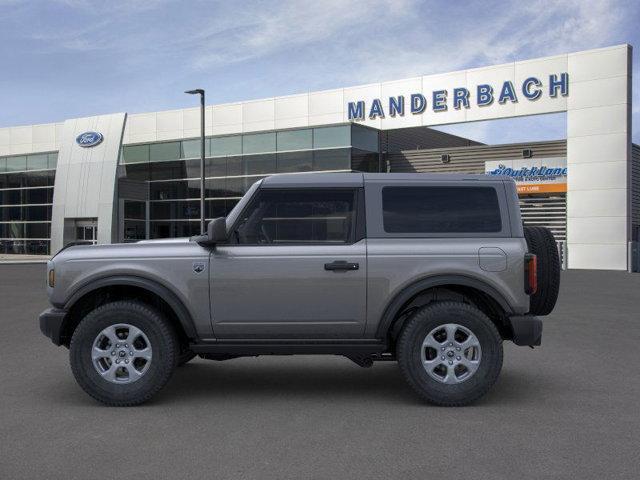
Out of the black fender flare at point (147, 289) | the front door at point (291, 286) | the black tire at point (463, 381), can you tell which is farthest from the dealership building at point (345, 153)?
the black fender flare at point (147, 289)

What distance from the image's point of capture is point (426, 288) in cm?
578

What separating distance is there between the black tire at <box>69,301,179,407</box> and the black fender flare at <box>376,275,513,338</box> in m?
1.76

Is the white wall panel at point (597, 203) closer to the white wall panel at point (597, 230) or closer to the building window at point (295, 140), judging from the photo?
the white wall panel at point (597, 230)

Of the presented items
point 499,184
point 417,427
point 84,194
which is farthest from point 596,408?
point 84,194

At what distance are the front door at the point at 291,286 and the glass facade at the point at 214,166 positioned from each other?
86.5 ft

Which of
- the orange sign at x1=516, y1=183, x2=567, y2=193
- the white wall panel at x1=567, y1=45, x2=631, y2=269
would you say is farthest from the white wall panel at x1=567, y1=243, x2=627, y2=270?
the orange sign at x1=516, y1=183, x2=567, y2=193

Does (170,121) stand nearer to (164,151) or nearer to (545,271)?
(164,151)

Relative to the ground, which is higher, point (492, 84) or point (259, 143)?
point (492, 84)

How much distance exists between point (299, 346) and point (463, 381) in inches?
53.3

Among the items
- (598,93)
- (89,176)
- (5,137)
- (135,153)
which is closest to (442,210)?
(598,93)

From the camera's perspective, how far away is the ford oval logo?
40.8 metres

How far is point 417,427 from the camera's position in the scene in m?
5.11

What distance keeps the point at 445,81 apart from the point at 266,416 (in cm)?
2787

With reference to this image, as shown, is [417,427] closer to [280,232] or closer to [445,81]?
[280,232]
